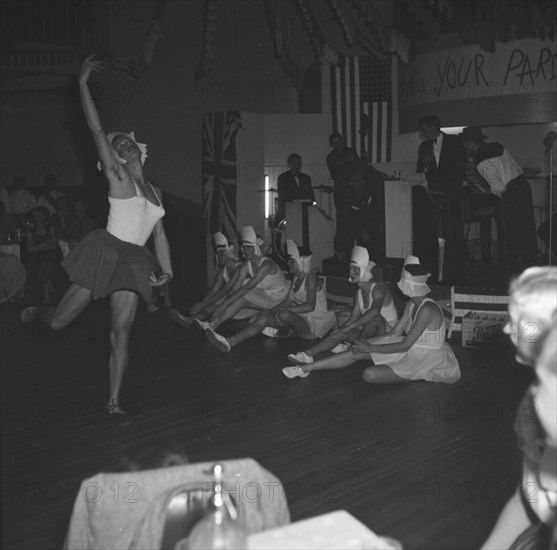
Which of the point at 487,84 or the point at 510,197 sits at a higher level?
the point at 487,84

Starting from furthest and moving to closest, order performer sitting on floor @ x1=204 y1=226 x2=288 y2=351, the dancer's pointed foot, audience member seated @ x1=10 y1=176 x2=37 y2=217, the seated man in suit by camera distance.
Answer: audience member seated @ x1=10 y1=176 x2=37 y2=217, the seated man in suit, the dancer's pointed foot, performer sitting on floor @ x1=204 y1=226 x2=288 y2=351

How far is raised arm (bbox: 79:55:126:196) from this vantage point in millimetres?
4012

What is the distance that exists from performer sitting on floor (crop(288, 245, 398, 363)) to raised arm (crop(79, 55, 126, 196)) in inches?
85.4

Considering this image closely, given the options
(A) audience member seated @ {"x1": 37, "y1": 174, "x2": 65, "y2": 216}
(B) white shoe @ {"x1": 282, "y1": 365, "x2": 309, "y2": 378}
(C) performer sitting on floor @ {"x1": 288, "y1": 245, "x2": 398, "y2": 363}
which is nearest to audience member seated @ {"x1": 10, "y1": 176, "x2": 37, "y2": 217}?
(A) audience member seated @ {"x1": 37, "y1": 174, "x2": 65, "y2": 216}

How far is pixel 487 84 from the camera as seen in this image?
10.3 meters

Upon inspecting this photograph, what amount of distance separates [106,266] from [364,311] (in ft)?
7.57

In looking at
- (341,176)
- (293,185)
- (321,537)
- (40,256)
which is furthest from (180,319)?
(321,537)

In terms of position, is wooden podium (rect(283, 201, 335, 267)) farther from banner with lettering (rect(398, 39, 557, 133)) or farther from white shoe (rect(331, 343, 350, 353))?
white shoe (rect(331, 343, 350, 353))

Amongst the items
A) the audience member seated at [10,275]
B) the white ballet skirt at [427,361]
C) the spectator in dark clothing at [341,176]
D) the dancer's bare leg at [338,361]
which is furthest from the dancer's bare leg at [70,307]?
the spectator in dark clothing at [341,176]

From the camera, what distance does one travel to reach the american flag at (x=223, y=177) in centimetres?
969

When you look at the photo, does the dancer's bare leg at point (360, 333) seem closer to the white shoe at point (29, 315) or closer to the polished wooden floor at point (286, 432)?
the polished wooden floor at point (286, 432)

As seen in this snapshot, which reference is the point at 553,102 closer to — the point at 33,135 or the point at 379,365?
the point at 379,365

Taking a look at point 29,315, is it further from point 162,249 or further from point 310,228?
point 310,228

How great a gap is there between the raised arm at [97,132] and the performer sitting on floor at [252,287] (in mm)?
2858
